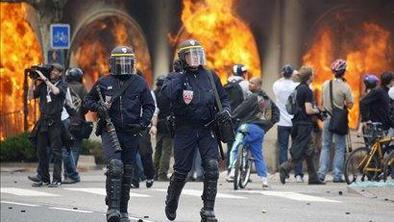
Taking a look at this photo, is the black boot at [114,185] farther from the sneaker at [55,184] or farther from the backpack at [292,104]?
the backpack at [292,104]

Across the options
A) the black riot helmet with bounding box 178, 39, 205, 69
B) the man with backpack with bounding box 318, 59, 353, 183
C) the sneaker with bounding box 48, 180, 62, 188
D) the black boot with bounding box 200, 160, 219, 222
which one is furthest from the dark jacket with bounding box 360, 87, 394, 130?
the black boot with bounding box 200, 160, 219, 222

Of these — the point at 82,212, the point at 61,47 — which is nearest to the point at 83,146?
the point at 61,47

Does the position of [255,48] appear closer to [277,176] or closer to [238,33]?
[238,33]

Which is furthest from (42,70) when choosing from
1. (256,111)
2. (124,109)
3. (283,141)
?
(124,109)

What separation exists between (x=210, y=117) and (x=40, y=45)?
595 inches

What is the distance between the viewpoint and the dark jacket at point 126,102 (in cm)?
1513

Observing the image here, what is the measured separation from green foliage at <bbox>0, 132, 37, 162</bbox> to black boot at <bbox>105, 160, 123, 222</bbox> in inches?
443

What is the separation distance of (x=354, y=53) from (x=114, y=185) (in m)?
11.9

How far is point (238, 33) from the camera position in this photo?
2752cm

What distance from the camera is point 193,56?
15.1 meters

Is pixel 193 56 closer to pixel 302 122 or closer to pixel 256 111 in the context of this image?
pixel 256 111

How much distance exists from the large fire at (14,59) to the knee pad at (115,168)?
1577 centimetres

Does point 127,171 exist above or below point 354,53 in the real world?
below

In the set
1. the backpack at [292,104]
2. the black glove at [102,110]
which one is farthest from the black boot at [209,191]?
the backpack at [292,104]
